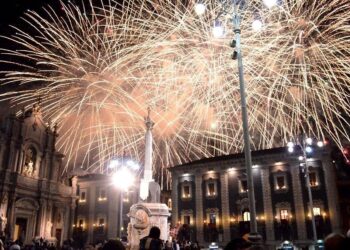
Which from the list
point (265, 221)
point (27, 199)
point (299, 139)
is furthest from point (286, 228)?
point (27, 199)

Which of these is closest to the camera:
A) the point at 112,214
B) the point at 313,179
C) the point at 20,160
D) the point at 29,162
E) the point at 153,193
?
the point at 153,193

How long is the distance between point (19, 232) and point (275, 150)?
30.9m

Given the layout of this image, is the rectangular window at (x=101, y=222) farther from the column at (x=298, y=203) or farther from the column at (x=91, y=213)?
the column at (x=298, y=203)

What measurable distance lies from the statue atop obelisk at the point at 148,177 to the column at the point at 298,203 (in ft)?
72.8

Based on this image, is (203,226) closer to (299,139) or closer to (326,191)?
(326,191)

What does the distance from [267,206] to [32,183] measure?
2781 centimetres

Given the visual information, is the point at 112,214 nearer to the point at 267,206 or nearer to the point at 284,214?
the point at 267,206

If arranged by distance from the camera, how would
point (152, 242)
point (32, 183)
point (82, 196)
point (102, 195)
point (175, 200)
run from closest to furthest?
point (152, 242), point (32, 183), point (175, 200), point (102, 195), point (82, 196)

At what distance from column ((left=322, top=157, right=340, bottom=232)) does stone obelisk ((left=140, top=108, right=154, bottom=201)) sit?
23.2m

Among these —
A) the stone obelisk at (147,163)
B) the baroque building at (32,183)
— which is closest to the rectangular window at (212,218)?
the baroque building at (32,183)

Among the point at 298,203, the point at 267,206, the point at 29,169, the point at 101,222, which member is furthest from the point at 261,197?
the point at 29,169

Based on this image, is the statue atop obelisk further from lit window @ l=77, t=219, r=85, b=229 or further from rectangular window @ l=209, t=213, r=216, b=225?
lit window @ l=77, t=219, r=85, b=229

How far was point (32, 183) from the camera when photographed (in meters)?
41.2

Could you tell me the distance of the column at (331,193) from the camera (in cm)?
3762
